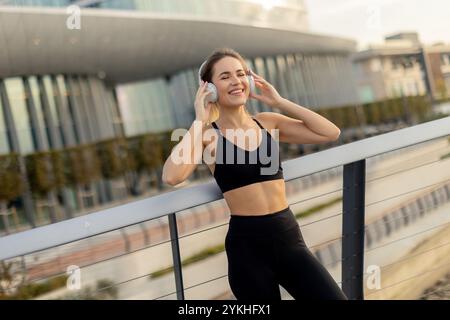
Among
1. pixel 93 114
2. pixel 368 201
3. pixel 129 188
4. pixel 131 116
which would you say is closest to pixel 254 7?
pixel 131 116

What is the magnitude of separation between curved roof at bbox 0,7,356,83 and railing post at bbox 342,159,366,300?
17.1 meters

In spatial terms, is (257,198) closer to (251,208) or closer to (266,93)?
(251,208)

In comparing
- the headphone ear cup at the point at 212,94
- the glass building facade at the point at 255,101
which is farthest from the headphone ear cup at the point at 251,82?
the glass building facade at the point at 255,101

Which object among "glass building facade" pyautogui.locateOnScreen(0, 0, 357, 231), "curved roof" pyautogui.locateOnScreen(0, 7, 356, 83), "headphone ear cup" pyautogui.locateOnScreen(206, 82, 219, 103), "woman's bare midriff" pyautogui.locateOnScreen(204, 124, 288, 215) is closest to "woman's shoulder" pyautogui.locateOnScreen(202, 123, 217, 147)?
"headphone ear cup" pyautogui.locateOnScreen(206, 82, 219, 103)

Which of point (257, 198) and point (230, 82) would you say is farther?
point (230, 82)

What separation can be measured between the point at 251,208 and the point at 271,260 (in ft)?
0.73

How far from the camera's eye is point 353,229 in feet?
9.30

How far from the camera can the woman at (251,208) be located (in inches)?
93.3

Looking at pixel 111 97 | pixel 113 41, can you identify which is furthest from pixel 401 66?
pixel 113 41

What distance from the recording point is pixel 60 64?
2192 centimetres

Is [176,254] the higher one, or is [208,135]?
[208,135]

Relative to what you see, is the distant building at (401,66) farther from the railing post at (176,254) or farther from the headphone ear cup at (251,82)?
the railing post at (176,254)

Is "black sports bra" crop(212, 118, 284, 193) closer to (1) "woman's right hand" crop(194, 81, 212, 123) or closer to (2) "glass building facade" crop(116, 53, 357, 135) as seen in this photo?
(1) "woman's right hand" crop(194, 81, 212, 123)
